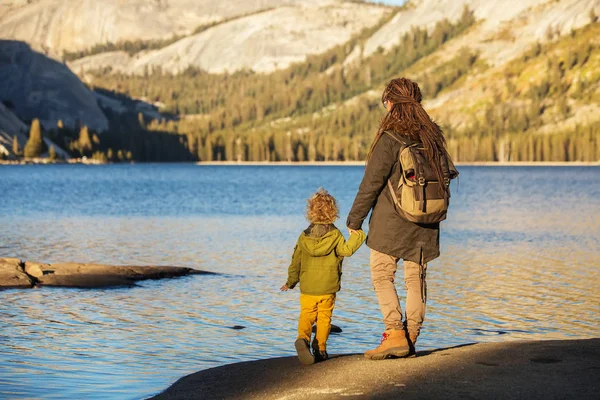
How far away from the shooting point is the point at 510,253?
155 feet

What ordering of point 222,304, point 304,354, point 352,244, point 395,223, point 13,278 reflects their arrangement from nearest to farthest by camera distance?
point 395,223 → point 352,244 → point 304,354 → point 222,304 → point 13,278

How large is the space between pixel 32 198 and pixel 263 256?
64748 mm

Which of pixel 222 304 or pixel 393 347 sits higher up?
pixel 393 347

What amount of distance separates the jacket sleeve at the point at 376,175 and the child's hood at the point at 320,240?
79 cm

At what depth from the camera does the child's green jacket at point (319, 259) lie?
15922mm

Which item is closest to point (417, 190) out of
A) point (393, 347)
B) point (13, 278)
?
point (393, 347)

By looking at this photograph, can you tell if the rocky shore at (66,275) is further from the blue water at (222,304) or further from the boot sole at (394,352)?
the boot sole at (394,352)

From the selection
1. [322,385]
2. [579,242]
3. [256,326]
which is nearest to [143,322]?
[256,326]

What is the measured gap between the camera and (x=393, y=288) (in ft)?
51.1

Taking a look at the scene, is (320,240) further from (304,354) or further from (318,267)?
(304,354)

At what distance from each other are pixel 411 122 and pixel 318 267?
112 inches

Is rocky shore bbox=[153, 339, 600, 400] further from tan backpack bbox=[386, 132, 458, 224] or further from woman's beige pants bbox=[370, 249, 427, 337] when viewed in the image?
tan backpack bbox=[386, 132, 458, 224]

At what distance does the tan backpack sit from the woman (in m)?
0.15

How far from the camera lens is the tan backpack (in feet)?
48.4
